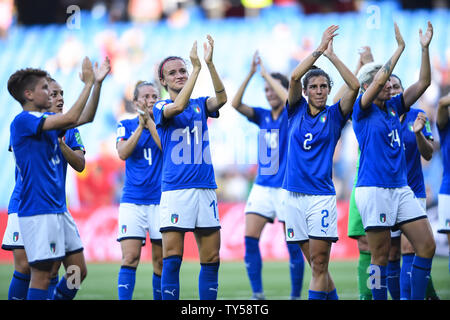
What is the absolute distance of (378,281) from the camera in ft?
19.1

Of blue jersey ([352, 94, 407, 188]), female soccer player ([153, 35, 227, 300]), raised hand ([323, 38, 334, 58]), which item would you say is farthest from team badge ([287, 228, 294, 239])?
raised hand ([323, 38, 334, 58])

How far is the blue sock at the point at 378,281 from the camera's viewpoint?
5.79 metres

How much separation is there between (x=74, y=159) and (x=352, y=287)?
4.77 metres

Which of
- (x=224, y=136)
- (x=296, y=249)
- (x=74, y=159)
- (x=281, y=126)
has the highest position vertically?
(x=224, y=136)

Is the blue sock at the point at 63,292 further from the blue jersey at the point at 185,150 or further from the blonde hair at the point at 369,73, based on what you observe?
the blonde hair at the point at 369,73

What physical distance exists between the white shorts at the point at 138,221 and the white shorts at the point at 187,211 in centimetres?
106

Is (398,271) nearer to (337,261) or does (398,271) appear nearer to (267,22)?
Result: (337,261)

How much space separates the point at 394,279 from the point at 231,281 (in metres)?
3.67

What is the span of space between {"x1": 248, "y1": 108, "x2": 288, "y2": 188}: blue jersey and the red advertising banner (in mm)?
4800

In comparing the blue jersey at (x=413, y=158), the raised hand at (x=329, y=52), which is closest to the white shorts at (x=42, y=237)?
the raised hand at (x=329, y=52)

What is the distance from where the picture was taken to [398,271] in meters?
6.65

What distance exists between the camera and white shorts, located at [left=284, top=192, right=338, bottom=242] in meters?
5.51

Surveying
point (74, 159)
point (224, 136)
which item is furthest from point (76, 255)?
point (224, 136)

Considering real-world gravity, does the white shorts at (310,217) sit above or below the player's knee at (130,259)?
above
